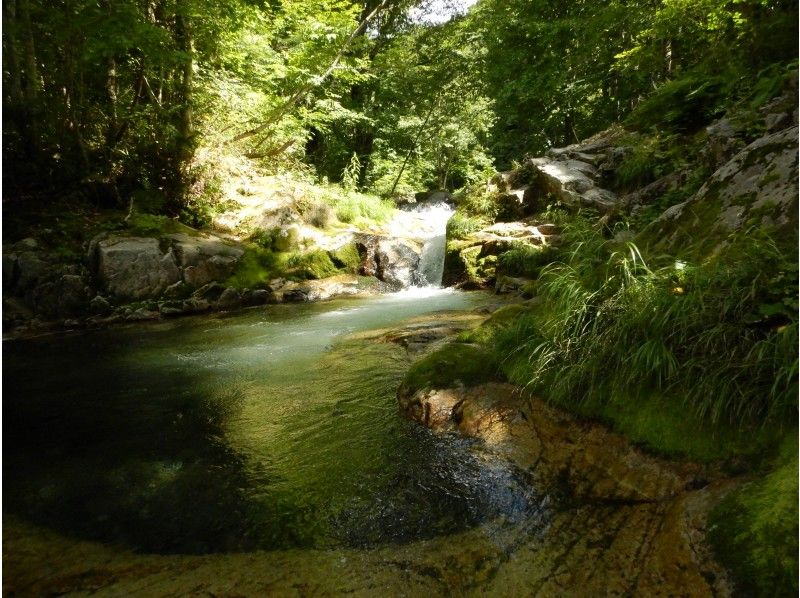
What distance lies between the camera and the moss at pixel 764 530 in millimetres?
1535

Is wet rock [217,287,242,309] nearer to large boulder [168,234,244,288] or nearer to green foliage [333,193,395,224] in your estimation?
large boulder [168,234,244,288]

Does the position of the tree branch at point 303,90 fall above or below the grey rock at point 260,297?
above

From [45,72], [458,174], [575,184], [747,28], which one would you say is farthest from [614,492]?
[458,174]

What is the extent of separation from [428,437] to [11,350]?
6723mm

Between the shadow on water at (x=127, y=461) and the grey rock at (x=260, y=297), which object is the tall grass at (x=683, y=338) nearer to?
the shadow on water at (x=127, y=461)

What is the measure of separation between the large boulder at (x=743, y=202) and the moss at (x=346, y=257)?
8453 mm

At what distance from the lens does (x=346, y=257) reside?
1158cm

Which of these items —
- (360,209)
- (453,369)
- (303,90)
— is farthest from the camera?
(360,209)

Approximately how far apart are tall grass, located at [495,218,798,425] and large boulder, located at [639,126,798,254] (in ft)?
0.66

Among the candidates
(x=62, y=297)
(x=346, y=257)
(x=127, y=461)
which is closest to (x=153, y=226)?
(x=62, y=297)

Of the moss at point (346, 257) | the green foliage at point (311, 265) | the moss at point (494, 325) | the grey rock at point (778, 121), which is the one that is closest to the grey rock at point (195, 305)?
the green foliage at point (311, 265)

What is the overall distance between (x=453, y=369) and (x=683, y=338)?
1.67m

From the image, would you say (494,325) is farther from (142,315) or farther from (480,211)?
(480,211)

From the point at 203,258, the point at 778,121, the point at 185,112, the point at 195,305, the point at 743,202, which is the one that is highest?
the point at 185,112
